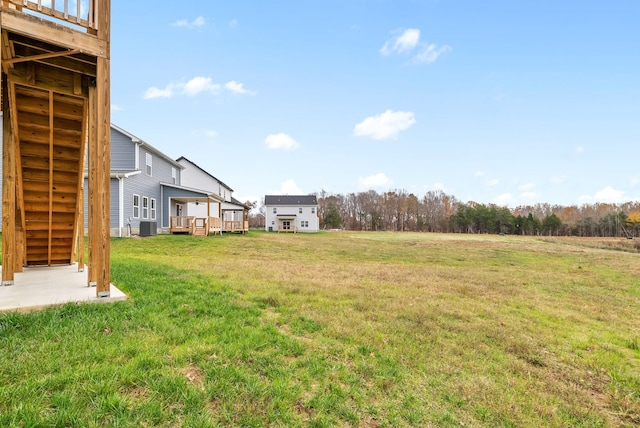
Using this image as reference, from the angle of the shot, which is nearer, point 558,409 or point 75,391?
point 75,391

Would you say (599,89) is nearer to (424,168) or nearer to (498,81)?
(498,81)

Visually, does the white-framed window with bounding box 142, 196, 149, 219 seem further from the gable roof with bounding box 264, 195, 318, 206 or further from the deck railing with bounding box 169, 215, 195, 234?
the gable roof with bounding box 264, 195, 318, 206

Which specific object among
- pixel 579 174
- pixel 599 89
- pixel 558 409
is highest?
pixel 599 89

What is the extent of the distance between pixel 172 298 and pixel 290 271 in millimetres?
3875

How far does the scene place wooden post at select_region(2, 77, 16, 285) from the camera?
462cm

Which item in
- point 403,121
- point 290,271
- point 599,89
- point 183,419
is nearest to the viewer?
point 183,419

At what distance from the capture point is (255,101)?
22.7 m

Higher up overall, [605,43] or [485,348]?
[605,43]

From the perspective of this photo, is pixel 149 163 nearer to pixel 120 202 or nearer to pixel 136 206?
pixel 136 206

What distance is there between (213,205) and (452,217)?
51.6 metres

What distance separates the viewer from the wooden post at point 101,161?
3.92 m

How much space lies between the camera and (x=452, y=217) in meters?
61.3

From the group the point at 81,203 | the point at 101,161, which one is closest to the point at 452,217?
the point at 81,203

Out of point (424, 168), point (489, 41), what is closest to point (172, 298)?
point (489, 41)
